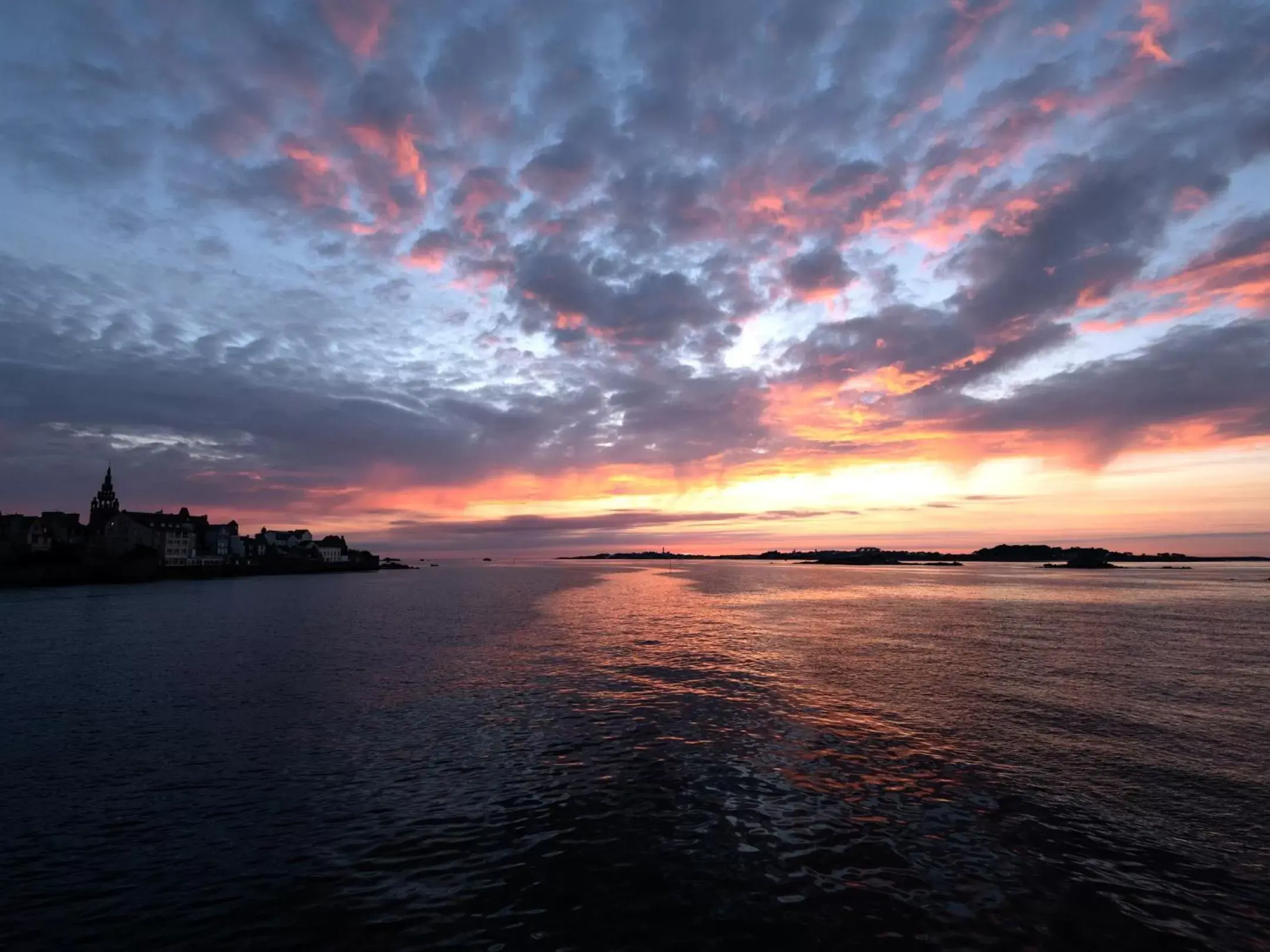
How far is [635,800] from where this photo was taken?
57.4ft

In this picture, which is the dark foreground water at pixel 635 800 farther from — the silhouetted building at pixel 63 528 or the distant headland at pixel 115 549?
the silhouetted building at pixel 63 528

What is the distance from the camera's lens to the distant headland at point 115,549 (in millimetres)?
116438

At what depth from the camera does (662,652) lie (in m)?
43.6

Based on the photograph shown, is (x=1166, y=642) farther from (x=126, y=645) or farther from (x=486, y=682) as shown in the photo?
(x=126, y=645)

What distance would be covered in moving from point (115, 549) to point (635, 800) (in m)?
190

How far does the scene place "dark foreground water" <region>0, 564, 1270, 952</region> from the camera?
11742 millimetres

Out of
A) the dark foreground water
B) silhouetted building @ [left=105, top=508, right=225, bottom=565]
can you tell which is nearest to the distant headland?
silhouetted building @ [left=105, top=508, right=225, bottom=565]

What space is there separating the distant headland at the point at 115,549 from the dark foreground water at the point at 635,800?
3996 inches

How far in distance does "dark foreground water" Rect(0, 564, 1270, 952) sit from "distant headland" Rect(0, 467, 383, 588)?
101498 millimetres

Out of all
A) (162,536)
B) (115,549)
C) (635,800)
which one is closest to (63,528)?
(115,549)

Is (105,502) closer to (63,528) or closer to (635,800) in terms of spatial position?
(63,528)

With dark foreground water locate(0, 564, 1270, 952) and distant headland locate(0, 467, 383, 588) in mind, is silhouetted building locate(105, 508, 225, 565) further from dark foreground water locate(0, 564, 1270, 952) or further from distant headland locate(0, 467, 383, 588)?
dark foreground water locate(0, 564, 1270, 952)

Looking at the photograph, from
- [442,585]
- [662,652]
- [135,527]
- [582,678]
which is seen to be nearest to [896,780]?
[582,678]

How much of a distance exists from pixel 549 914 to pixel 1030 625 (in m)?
61.7
